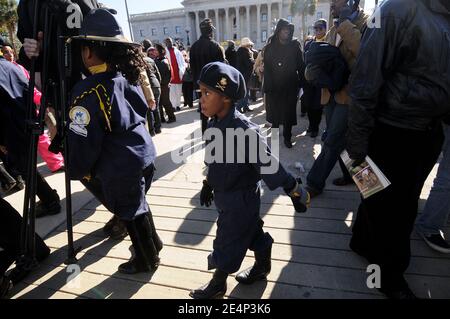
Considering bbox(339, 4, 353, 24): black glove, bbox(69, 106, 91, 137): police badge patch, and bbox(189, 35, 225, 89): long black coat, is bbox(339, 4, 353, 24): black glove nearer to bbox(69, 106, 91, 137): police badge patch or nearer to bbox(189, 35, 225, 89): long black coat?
bbox(69, 106, 91, 137): police badge patch

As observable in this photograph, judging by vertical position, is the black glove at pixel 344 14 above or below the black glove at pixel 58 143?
above

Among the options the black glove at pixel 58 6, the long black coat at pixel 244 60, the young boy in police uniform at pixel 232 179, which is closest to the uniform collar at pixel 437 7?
the young boy in police uniform at pixel 232 179

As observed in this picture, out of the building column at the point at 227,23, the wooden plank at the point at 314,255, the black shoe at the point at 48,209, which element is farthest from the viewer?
the building column at the point at 227,23

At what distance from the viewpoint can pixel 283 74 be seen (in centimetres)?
484

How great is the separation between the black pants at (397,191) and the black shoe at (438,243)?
0.58 m

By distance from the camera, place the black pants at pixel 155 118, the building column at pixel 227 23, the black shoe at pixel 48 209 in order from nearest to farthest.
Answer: the black shoe at pixel 48 209, the black pants at pixel 155 118, the building column at pixel 227 23

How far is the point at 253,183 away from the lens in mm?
1876

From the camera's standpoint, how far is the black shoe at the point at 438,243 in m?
2.37

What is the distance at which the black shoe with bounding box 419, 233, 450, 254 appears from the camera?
2366 mm

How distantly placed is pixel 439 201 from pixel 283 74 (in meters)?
3.06

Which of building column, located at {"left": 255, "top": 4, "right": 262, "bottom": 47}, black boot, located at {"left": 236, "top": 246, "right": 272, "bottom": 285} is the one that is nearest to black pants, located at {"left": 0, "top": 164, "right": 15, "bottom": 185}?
black boot, located at {"left": 236, "top": 246, "right": 272, "bottom": 285}

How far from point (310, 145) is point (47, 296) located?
4264 mm

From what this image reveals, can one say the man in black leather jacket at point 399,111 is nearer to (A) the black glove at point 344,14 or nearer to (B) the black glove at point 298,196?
(B) the black glove at point 298,196

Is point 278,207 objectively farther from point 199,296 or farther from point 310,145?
point 310,145
